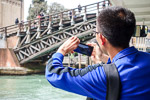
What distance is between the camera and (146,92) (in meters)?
1.12

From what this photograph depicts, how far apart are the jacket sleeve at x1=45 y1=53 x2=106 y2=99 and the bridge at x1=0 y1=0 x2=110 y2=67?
1286 centimetres

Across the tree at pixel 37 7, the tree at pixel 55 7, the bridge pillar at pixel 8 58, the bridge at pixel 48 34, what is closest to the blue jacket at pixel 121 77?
the bridge at pixel 48 34

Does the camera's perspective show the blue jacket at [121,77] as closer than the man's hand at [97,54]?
Yes

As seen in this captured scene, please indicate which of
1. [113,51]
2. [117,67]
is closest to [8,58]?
[113,51]

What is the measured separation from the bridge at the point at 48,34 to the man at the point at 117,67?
→ 42.0 ft

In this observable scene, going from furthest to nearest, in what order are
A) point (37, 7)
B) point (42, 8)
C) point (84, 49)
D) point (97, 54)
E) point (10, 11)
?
point (37, 7) → point (42, 8) → point (10, 11) → point (97, 54) → point (84, 49)

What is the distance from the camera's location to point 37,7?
39.0 metres

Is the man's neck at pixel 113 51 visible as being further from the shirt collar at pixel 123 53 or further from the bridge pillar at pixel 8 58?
the bridge pillar at pixel 8 58

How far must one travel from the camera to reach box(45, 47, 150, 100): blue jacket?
3.64 ft

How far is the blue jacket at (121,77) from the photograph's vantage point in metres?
1.11

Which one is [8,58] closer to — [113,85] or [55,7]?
[113,85]

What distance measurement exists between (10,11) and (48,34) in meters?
20.6

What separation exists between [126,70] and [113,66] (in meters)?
0.06

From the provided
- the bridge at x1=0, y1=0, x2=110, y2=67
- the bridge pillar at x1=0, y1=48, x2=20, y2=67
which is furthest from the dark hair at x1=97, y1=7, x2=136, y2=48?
the bridge pillar at x1=0, y1=48, x2=20, y2=67
